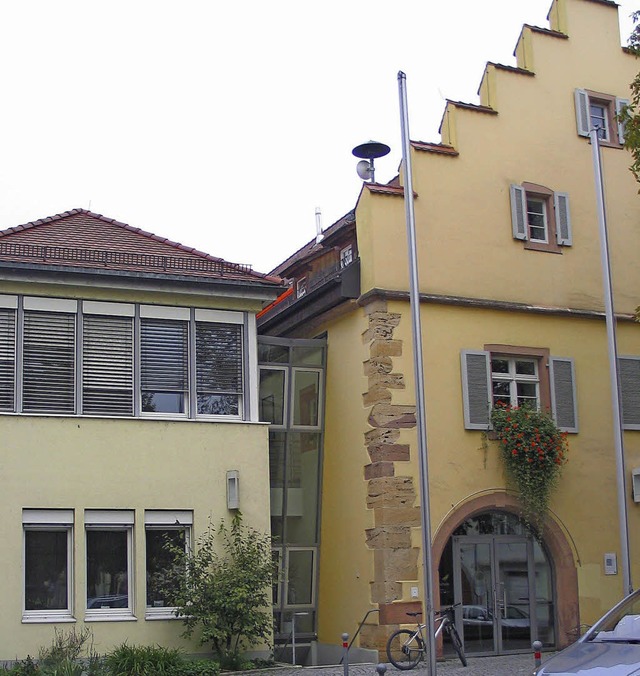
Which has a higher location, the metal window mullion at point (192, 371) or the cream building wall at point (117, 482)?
the metal window mullion at point (192, 371)

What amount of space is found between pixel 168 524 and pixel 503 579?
6.04 meters

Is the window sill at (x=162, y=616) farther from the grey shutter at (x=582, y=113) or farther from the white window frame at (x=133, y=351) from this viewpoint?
the grey shutter at (x=582, y=113)

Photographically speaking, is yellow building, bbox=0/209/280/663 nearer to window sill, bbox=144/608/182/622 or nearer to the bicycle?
window sill, bbox=144/608/182/622

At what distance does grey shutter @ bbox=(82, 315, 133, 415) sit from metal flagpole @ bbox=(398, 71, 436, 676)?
5103 millimetres

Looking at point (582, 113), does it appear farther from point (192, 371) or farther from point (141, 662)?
point (141, 662)

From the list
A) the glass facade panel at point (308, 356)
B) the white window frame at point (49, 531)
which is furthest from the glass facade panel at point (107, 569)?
the glass facade panel at point (308, 356)

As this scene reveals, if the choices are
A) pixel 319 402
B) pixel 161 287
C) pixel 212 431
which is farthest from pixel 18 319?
pixel 319 402

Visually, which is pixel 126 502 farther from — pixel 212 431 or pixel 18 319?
pixel 18 319

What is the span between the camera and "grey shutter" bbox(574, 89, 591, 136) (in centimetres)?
2298

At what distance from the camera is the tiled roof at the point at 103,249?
18812 millimetres

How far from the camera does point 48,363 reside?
18.7 metres

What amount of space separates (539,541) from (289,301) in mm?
8864

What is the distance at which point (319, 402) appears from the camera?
22.0m

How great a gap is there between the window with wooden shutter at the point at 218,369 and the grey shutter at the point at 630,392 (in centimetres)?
733
